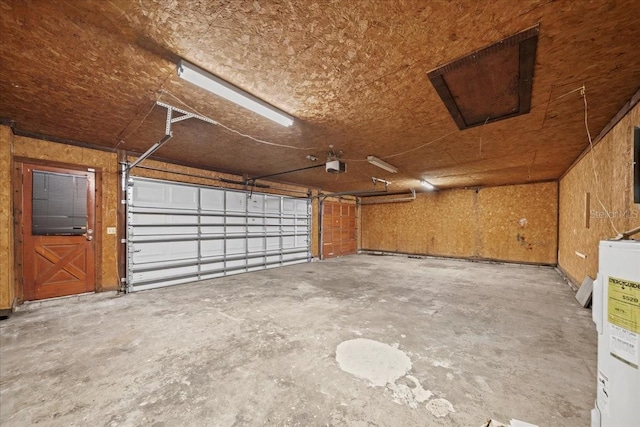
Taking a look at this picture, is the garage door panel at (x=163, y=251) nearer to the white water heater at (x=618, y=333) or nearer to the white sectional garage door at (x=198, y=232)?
the white sectional garage door at (x=198, y=232)

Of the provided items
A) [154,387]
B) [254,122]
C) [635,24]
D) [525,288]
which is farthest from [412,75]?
[525,288]

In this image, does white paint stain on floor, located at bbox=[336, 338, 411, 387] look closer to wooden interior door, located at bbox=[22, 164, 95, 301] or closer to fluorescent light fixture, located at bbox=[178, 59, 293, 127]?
fluorescent light fixture, located at bbox=[178, 59, 293, 127]

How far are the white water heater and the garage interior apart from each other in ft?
2.41

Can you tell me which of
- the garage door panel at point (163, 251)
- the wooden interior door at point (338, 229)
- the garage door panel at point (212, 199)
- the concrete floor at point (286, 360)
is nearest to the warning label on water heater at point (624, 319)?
the concrete floor at point (286, 360)

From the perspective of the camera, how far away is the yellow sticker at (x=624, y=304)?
979 millimetres

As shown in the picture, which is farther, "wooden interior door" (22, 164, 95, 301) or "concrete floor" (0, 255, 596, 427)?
"wooden interior door" (22, 164, 95, 301)

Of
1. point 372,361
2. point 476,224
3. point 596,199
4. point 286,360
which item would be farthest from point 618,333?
point 476,224

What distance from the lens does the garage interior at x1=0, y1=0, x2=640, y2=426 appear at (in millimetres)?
1688

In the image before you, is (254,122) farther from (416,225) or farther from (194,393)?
(416,225)

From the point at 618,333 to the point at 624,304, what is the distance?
0.44 feet

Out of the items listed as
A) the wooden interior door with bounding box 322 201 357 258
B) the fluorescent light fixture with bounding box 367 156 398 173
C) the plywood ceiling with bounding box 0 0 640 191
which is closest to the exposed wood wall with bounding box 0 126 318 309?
the plywood ceiling with bounding box 0 0 640 191

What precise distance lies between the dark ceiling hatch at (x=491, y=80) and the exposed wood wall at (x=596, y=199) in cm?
131

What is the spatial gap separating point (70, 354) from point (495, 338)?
4.57 meters

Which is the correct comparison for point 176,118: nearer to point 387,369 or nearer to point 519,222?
point 387,369
